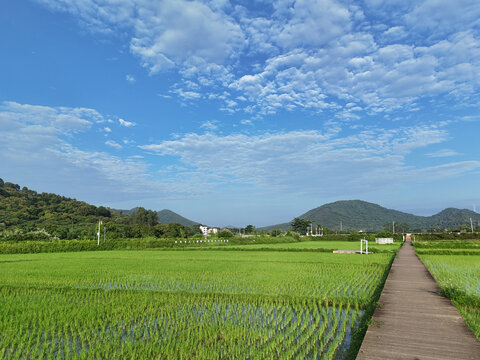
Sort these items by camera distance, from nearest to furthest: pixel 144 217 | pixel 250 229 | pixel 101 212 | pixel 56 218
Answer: pixel 56 218
pixel 101 212
pixel 144 217
pixel 250 229

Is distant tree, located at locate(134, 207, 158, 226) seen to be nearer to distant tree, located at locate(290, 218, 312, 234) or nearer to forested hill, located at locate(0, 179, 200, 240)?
forested hill, located at locate(0, 179, 200, 240)

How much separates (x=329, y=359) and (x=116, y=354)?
2732mm

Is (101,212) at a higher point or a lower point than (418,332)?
higher

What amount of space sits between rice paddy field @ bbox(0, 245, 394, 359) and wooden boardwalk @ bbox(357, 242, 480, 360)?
1.32ft

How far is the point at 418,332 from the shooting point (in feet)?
14.4

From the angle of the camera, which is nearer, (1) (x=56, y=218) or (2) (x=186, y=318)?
(2) (x=186, y=318)

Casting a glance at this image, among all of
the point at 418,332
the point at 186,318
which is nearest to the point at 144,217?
the point at 186,318

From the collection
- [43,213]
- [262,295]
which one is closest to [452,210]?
[43,213]

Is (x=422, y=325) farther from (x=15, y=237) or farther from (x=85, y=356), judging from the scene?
(x=15, y=237)

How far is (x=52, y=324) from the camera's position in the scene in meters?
5.73

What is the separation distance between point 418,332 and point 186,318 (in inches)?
152

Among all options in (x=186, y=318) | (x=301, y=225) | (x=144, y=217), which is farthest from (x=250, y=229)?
(x=186, y=318)

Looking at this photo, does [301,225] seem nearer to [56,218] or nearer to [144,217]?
A: [144,217]

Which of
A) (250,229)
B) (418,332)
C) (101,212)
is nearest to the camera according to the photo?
(418,332)
